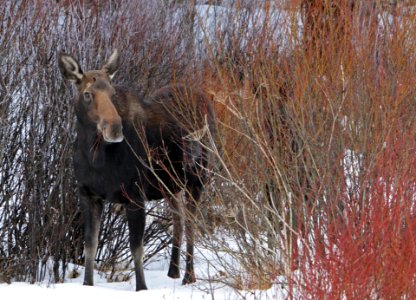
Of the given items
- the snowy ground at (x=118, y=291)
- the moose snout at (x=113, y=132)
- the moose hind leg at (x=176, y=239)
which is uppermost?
the moose snout at (x=113, y=132)

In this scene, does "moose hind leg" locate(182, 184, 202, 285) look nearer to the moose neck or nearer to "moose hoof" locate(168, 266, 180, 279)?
"moose hoof" locate(168, 266, 180, 279)

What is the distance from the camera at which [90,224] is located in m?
7.63

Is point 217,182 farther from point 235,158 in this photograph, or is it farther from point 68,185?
point 68,185

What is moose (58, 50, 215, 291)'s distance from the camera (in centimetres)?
735

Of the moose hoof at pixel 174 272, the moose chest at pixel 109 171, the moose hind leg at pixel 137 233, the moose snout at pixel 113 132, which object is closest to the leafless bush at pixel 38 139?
the moose hoof at pixel 174 272

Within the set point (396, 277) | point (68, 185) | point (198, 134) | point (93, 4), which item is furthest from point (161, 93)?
point (396, 277)

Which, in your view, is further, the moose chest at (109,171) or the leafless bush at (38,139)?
the leafless bush at (38,139)

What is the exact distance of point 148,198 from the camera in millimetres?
7715

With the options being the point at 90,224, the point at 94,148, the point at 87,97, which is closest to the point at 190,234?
the point at 90,224

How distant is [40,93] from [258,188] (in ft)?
7.21

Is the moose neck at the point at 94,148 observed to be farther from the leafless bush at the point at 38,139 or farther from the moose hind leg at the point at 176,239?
the moose hind leg at the point at 176,239

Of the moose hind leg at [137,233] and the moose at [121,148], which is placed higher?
the moose at [121,148]

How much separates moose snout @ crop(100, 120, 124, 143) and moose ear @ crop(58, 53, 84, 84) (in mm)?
541

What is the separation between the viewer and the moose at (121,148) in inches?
289
